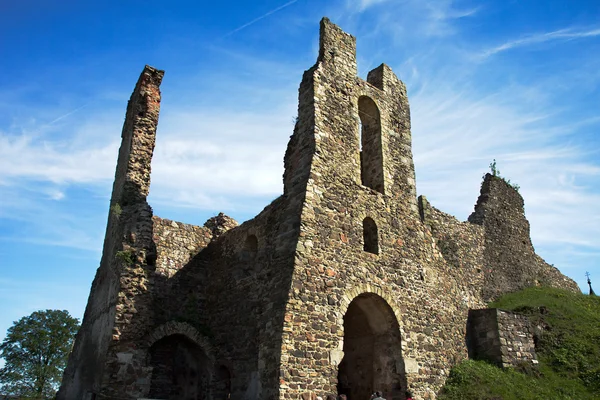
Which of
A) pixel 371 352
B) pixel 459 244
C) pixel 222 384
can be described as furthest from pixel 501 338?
pixel 222 384

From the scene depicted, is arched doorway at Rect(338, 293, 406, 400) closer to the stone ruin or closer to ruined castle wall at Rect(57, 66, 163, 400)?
the stone ruin

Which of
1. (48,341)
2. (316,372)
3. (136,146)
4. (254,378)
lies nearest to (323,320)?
(316,372)

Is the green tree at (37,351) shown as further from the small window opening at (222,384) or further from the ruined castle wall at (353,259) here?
the ruined castle wall at (353,259)

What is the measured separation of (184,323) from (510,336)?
9.73m

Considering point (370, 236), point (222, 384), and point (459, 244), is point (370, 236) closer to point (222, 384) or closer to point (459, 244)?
point (222, 384)

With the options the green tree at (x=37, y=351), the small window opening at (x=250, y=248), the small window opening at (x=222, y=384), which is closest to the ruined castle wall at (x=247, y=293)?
the small window opening at (x=250, y=248)

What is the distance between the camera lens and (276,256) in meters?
11.0

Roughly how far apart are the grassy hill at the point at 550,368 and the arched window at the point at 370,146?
221 inches

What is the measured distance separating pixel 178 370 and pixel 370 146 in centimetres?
930

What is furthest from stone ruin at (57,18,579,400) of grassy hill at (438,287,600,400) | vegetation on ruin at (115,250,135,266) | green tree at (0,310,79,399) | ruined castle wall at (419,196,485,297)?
green tree at (0,310,79,399)

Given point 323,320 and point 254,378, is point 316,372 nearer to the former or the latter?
point 323,320

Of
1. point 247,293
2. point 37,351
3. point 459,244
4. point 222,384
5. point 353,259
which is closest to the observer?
point 353,259

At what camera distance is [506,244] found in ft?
67.5

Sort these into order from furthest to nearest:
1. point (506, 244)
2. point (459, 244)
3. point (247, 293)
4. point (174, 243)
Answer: point (506, 244)
point (459, 244)
point (174, 243)
point (247, 293)
